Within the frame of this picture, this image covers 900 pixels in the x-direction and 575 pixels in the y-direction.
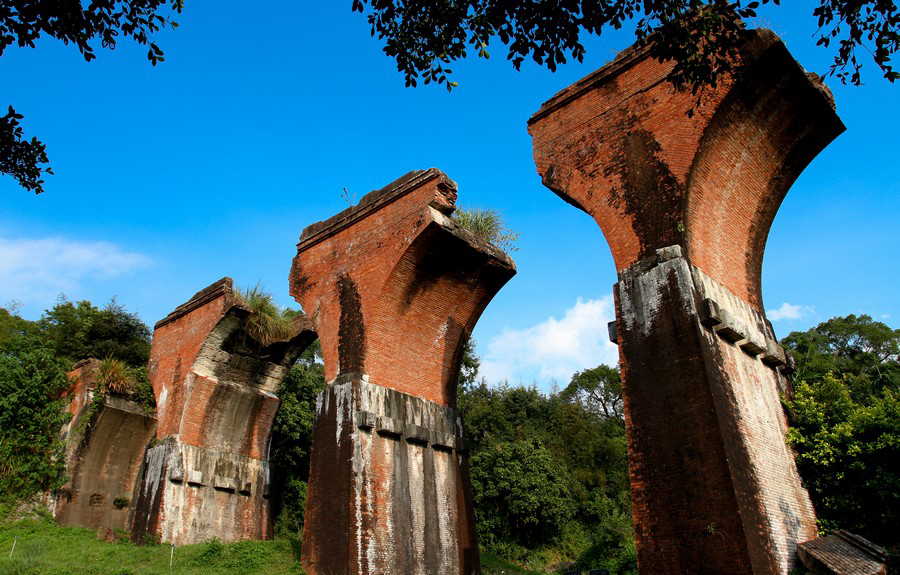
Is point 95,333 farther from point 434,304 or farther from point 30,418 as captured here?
point 434,304

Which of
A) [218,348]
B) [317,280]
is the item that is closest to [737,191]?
[317,280]

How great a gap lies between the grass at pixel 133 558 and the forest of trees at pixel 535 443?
2752 millimetres

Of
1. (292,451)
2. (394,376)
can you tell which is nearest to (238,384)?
(394,376)

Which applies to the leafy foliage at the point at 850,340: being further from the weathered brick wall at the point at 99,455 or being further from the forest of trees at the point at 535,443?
the weathered brick wall at the point at 99,455

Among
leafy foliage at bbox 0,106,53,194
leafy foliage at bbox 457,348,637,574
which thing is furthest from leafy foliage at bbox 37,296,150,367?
leafy foliage at bbox 0,106,53,194

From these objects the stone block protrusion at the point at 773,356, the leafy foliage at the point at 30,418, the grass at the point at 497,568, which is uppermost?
the leafy foliage at the point at 30,418

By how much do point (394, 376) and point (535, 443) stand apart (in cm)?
1170

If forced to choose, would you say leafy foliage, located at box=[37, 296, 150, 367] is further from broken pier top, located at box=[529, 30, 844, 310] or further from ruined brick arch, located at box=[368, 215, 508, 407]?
broken pier top, located at box=[529, 30, 844, 310]

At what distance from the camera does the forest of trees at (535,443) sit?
801cm

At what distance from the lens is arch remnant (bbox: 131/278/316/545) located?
1402 centimetres

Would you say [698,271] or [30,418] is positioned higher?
[30,418]

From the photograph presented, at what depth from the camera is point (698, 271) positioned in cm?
805

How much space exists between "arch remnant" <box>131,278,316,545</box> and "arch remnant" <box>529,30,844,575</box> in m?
8.22

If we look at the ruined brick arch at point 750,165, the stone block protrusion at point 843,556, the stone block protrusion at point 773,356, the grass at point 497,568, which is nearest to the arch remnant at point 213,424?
the grass at point 497,568
